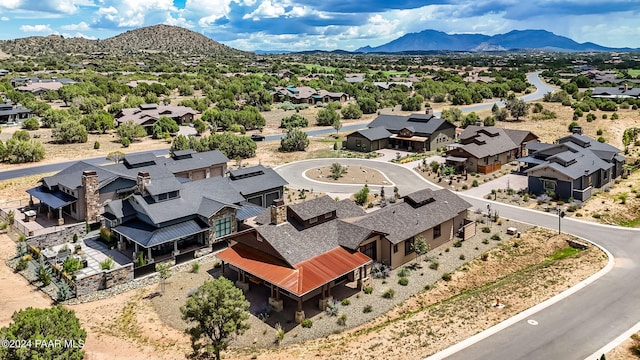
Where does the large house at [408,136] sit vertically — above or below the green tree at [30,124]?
below

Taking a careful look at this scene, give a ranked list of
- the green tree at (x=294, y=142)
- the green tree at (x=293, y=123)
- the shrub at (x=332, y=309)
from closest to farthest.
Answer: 1. the shrub at (x=332, y=309)
2. the green tree at (x=294, y=142)
3. the green tree at (x=293, y=123)

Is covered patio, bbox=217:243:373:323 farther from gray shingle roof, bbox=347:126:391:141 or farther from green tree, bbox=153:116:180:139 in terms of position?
green tree, bbox=153:116:180:139

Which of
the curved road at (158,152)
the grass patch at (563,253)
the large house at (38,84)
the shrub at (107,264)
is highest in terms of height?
the large house at (38,84)

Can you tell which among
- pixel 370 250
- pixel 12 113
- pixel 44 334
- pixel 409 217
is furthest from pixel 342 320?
pixel 12 113

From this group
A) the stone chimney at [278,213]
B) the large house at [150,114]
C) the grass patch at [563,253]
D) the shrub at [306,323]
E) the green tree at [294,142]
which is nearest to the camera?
the shrub at [306,323]

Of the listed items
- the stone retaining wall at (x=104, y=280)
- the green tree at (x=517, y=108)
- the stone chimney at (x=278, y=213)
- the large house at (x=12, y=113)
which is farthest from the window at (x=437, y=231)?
the large house at (x=12, y=113)

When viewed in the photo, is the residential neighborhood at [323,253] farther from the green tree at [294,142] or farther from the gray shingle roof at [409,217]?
the green tree at [294,142]
